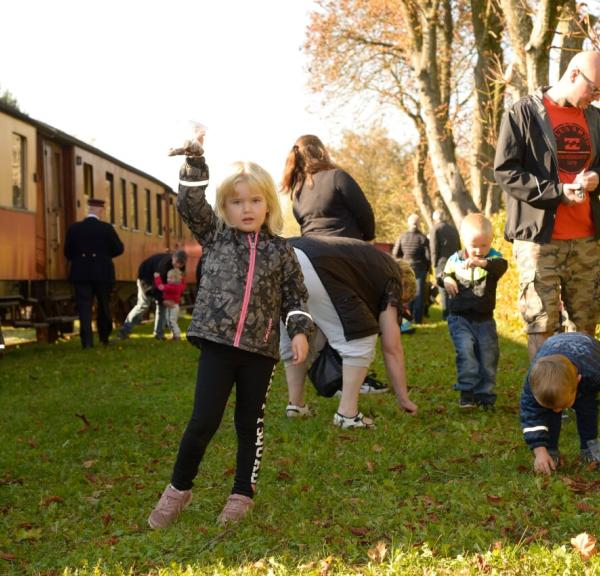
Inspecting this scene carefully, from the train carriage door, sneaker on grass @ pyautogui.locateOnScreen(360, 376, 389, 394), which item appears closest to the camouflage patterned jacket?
sneaker on grass @ pyautogui.locateOnScreen(360, 376, 389, 394)

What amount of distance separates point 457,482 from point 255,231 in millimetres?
1762

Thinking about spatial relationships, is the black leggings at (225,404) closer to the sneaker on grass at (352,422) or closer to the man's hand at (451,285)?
the sneaker on grass at (352,422)

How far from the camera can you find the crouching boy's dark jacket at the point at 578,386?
201 inches

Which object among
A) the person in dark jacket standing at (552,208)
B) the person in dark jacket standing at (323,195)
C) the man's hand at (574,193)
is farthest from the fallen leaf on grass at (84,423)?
the man's hand at (574,193)

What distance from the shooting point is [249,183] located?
4.53 m

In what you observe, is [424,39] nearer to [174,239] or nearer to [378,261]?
[174,239]

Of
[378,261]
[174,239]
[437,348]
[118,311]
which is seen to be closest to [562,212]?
[378,261]

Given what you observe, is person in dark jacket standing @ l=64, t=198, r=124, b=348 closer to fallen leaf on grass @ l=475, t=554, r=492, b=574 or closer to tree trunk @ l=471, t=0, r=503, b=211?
tree trunk @ l=471, t=0, r=503, b=211

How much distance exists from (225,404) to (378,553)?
111 centimetres

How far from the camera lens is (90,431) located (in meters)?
7.39

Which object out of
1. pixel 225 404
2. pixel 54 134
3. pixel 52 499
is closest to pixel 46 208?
pixel 54 134

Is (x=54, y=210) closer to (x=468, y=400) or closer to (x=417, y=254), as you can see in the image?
(x=417, y=254)

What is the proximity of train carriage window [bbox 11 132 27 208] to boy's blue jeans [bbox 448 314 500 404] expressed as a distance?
877cm

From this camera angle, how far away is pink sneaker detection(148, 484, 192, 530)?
4637 millimetres
